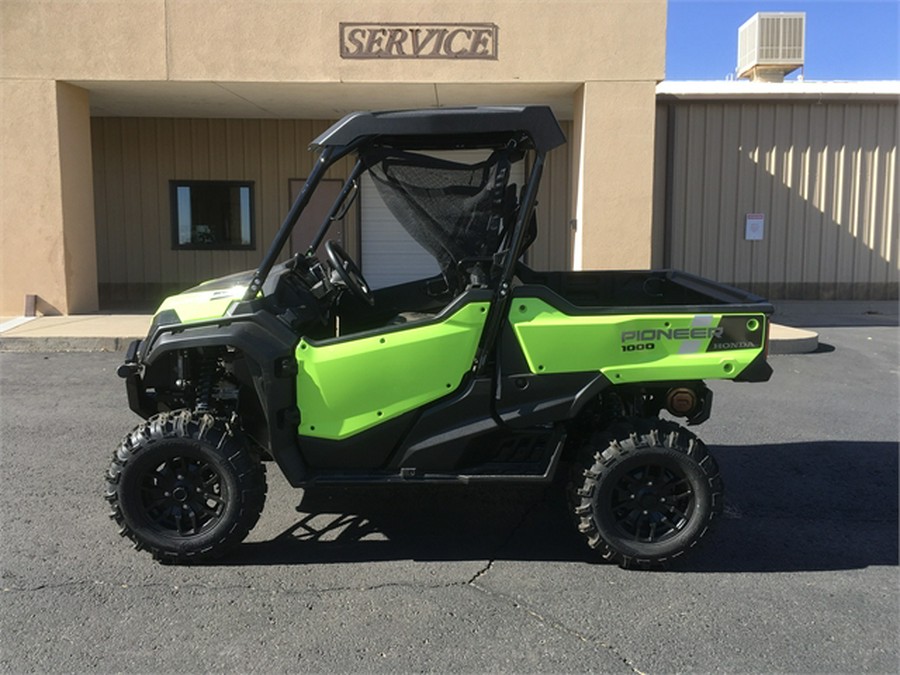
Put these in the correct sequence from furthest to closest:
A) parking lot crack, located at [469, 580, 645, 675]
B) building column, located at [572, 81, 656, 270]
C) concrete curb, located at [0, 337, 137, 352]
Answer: building column, located at [572, 81, 656, 270]
concrete curb, located at [0, 337, 137, 352]
parking lot crack, located at [469, 580, 645, 675]

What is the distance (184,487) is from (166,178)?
490 inches

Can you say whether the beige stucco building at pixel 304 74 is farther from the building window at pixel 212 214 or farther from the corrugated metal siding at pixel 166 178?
the building window at pixel 212 214

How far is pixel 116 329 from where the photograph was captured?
34.3 feet

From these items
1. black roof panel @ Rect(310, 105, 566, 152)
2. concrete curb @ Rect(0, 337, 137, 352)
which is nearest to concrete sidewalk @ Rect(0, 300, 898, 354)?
concrete curb @ Rect(0, 337, 137, 352)

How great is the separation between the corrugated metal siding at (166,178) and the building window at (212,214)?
0.47 ft

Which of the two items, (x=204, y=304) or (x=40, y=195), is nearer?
(x=204, y=304)

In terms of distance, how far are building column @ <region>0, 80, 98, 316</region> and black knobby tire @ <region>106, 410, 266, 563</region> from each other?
8.96 meters

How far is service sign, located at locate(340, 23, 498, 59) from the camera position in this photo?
426 inches

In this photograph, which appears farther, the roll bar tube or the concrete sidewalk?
the concrete sidewalk

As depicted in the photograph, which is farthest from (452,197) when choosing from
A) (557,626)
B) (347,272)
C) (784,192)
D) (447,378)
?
(784,192)

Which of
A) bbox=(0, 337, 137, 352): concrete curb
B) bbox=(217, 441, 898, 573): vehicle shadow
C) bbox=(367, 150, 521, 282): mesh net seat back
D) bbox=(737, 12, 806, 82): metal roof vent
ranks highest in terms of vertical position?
bbox=(737, 12, 806, 82): metal roof vent

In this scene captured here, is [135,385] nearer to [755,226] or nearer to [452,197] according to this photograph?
[452,197]

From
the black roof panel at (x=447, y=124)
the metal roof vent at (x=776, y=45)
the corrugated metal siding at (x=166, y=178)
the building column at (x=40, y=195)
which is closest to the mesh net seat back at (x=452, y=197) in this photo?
the black roof panel at (x=447, y=124)

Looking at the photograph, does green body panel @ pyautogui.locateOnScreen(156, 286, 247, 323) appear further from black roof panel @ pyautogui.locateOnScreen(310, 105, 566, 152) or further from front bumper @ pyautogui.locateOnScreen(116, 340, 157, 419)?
black roof panel @ pyautogui.locateOnScreen(310, 105, 566, 152)
